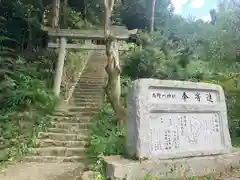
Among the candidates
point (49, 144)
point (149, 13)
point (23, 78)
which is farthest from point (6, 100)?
point (149, 13)

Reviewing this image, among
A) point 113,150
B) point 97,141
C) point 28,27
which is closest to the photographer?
point 113,150

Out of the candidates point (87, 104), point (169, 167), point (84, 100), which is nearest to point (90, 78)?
point (84, 100)

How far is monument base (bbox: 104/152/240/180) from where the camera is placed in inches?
169

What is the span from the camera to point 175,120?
485 centimetres

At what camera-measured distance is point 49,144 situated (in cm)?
742

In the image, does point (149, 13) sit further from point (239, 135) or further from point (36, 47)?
point (239, 135)

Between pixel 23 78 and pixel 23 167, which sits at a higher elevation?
pixel 23 78

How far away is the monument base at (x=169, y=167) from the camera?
430 centimetres

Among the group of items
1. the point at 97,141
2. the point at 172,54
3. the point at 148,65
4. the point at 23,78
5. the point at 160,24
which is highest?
the point at 160,24

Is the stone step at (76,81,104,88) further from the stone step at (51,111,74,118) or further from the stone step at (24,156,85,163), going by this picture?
the stone step at (24,156,85,163)

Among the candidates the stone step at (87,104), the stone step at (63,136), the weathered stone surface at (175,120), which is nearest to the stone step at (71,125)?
the stone step at (63,136)

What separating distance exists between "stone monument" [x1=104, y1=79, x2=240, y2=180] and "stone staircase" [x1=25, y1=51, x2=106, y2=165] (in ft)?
8.29

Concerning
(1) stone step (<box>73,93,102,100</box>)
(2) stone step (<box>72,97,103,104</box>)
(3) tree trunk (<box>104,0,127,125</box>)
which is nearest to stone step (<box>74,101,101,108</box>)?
(2) stone step (<box>72,97,103,104</box>)

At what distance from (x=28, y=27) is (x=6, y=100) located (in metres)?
7.15
